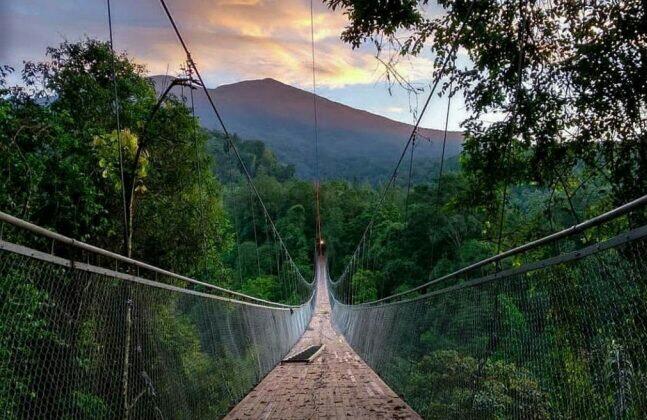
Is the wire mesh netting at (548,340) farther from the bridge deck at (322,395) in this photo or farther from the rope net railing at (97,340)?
the rope net railing at (97,340)

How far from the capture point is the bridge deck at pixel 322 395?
4.66 metres

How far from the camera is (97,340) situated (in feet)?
7.70

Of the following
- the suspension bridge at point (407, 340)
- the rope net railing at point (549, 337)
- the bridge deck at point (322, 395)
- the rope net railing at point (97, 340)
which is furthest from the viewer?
the bridge deck at point (322, 395)

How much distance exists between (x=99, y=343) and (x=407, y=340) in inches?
132

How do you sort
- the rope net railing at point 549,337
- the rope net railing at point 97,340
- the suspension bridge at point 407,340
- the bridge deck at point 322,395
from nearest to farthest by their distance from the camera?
the rope net railing at point 549,337, the suspension bridge at point 407,340, the rope net railing at point 97,340, the bridge deck at point 322,395

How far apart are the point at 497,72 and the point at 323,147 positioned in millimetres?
143962

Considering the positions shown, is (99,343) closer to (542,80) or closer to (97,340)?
(97,340)

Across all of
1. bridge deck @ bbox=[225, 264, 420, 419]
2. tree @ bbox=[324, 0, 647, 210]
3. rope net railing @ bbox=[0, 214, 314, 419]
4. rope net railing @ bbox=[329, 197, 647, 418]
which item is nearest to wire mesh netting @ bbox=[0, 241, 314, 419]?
rope net railing @ bbox=[0, 214, 314, 419]

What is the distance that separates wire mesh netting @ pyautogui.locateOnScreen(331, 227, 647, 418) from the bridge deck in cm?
77

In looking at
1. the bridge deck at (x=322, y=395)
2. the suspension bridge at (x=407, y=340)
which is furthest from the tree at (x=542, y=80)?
the bridge deck at (x=322, y=395)

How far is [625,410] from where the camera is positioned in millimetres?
1563

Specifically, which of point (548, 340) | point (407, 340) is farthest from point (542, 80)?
point (548, 340)

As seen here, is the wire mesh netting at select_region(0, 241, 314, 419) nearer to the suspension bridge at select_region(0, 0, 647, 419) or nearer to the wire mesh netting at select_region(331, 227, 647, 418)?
the suspension bridge at select_region(0, 0, 647, 419)

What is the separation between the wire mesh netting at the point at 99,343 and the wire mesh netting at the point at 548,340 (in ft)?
5.53
